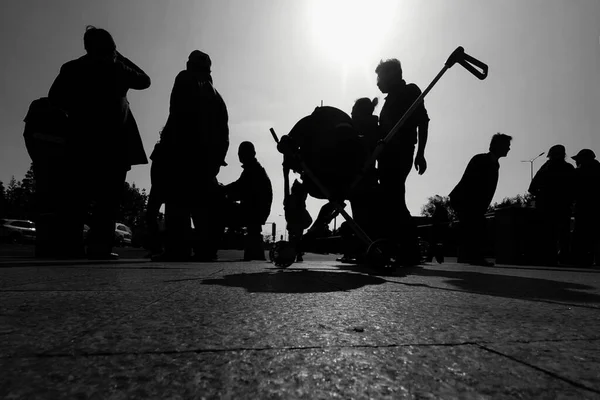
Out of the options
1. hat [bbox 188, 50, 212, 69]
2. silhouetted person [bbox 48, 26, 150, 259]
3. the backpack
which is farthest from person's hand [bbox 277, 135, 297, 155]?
the backpack

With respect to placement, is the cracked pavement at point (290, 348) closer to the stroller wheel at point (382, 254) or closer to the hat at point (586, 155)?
the stroller wheel at point (382, 254)

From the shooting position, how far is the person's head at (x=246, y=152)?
22.2 feet

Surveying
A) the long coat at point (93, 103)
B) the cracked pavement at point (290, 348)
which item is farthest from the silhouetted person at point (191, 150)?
the cracked pavement at point (290, 348)

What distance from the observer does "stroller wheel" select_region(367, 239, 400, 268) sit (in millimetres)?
3334

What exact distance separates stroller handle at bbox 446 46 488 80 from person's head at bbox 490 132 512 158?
8.75 ft

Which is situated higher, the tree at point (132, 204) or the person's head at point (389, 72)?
the tree at point (132, 204)

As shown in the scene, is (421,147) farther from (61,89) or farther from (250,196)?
(61,89)

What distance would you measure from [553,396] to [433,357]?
0.24 metres

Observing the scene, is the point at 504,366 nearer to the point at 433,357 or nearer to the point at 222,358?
the point at 433,357

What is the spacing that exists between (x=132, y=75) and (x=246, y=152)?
2290 millimetres

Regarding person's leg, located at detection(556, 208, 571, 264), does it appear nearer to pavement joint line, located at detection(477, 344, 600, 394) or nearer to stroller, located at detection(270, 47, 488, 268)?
stroller, located at detection(270, 47, 488, 268)

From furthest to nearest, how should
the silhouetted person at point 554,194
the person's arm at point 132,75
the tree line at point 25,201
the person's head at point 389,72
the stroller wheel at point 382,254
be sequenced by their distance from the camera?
the tree line at point 25,201 < the silhouetted person at point 554,194 < the person's head at point 389,72 < the person's arm at point 132,75 < the stroller wheel at point 382,254

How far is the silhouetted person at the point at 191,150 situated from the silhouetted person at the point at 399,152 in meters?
2.19

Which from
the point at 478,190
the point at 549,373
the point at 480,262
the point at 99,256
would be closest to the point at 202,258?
the point at 99,256
